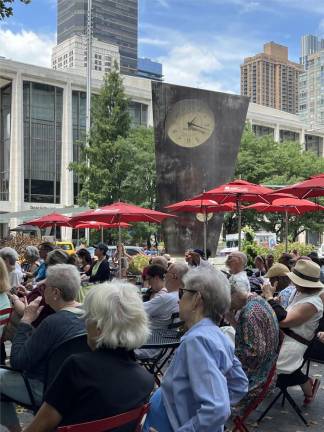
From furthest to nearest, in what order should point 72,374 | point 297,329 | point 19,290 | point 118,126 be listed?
point 118,126 → point 19,290 → point 297,329 → point 72,374

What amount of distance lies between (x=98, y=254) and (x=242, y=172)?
28.3 metres

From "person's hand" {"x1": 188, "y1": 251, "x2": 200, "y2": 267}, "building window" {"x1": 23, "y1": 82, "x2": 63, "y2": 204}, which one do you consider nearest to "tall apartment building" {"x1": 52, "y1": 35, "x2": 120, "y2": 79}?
"building window" {"x1": 23, "y1": 82, "x2": 63, "y2": 204}

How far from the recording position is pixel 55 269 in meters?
3.88

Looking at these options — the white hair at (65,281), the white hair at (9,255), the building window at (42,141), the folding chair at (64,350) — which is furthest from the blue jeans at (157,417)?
the building window at (42,141)

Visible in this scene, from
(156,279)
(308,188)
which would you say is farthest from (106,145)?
(156,279)

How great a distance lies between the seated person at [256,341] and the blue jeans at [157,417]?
5.13 ft

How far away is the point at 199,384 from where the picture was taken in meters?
2.42

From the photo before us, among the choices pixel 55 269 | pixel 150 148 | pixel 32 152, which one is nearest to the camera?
pixel 55 269

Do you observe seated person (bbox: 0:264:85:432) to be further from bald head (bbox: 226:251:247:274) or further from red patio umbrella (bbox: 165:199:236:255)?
red patio umbrella (bbox: 165:199:236:255)

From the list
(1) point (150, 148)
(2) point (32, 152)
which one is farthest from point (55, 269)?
(2) point (32, 152)

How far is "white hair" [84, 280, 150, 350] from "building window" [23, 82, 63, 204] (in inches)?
1887

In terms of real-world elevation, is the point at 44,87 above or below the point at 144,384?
above

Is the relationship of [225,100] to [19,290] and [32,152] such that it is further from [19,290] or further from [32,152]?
[32,152]

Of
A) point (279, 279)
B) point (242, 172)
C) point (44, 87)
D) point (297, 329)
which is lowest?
point (297, 329)
